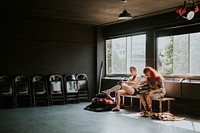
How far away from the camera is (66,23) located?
9.59 meters

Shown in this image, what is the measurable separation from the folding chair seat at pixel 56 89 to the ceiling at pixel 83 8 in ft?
6.39

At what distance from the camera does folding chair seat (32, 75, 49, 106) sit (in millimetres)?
8547

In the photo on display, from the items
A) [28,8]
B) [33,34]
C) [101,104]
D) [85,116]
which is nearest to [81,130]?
[85,116]

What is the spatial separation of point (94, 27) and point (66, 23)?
117 centimetres

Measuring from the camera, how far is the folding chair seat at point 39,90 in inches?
336

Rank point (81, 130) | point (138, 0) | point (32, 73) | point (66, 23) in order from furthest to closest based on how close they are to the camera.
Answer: point (66, 23), point (32, 73), point (138, 0), point (81, 130)

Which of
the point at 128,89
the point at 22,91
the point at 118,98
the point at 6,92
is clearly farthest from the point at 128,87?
the point at 6,92

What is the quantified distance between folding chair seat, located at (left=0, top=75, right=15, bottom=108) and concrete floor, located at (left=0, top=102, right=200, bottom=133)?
625 mm

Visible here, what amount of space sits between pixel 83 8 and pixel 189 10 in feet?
8.92

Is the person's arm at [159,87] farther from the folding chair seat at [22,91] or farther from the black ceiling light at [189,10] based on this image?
the folding chair seat at [22,91]

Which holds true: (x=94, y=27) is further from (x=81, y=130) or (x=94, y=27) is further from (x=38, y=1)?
(x=81, y=130)

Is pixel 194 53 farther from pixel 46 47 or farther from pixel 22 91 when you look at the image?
pixel 22 91

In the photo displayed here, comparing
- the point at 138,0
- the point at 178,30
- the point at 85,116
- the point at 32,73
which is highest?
the point at 138,0

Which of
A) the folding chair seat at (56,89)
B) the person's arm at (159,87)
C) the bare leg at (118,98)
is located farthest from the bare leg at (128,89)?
the folding chair seat at (56,89)
